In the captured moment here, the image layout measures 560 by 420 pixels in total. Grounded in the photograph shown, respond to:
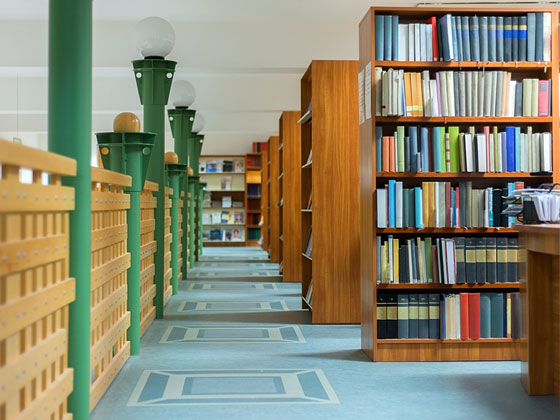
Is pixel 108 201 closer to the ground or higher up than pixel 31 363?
higher up

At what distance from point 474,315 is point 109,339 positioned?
8.15 ft

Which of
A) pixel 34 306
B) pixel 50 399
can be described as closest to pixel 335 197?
pixel 50 399

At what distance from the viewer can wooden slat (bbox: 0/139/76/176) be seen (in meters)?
2.37

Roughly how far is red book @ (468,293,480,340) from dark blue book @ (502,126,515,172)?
0.92 meters

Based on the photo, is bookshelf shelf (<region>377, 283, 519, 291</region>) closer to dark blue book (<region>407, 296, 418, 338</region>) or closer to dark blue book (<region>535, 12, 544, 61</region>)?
dark blue book (<region>407, 296, 418, 338</region>)

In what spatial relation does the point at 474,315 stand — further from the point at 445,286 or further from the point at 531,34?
the point at 531,34

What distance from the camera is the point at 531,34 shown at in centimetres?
519

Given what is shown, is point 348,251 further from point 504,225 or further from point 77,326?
point 77,326

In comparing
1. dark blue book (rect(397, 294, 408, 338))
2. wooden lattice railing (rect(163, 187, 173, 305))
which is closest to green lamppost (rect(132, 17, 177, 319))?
wooden lattice railing (rect(163, 187, 173, 305))

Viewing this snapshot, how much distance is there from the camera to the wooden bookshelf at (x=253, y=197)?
67.1 ft

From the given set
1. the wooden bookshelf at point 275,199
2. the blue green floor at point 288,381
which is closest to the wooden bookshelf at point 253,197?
the wooden bookshelf at point 275,199

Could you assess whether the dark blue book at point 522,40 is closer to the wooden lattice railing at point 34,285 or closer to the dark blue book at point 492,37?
the dark blue book at point 492,37

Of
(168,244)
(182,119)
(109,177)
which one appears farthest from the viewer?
(182,119)

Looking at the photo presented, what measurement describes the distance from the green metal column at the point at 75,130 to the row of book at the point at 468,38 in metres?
2.44
